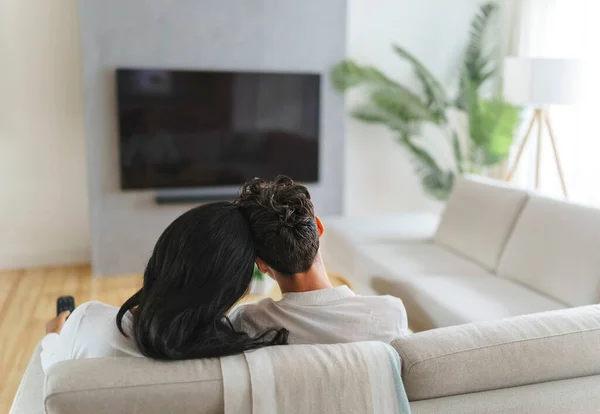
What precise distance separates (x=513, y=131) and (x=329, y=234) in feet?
5.08

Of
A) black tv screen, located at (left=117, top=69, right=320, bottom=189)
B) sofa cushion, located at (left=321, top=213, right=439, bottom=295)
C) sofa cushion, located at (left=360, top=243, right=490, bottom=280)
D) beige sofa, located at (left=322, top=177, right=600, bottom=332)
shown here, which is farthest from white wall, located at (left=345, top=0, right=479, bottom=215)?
sofa cushion, located at (left=360, top=243, right=490, bottom=280)

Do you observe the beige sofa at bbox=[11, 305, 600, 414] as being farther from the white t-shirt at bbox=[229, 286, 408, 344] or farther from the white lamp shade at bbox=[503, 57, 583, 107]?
the white lamp shade at bbox=[503, 57, 583, 107]

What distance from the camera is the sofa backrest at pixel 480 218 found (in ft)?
10.2

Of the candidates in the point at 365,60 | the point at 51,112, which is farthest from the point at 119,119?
the point at 365,60

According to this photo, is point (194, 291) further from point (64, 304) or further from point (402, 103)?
point (402, 103)

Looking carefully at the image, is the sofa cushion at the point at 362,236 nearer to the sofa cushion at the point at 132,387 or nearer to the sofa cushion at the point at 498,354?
the sofa cushion at the point at 498,354

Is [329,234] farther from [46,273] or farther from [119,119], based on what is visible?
[46,273]

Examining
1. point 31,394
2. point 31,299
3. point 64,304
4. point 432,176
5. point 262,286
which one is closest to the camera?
point 31,394

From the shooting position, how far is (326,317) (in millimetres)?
1391

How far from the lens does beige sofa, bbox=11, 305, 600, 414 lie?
1083 millimetres

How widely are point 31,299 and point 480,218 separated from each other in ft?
9.03

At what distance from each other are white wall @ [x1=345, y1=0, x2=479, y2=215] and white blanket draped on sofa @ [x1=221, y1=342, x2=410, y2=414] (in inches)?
150

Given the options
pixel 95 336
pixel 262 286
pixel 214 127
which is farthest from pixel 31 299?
pixel 95 336

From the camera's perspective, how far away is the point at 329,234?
3.88 meters
